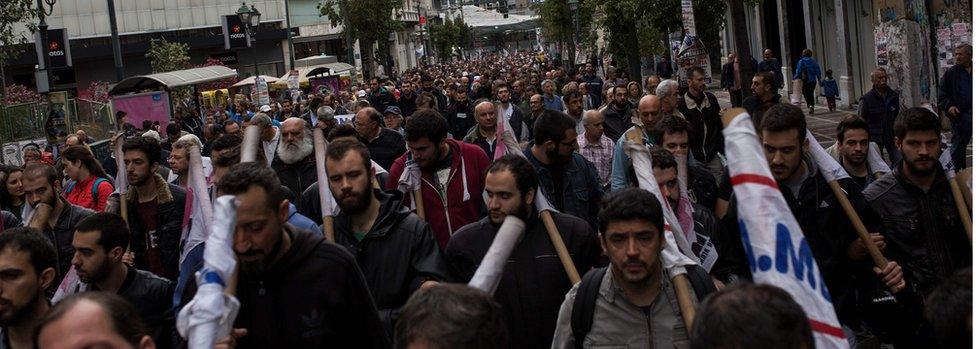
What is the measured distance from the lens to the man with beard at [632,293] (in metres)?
4.34

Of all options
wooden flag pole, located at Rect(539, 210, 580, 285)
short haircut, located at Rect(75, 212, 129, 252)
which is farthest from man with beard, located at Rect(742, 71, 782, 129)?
short haircut, located at Rect(75, 212, 129, 252)

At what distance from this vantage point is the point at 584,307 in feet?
14.5

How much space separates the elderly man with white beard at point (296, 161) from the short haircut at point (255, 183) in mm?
4701

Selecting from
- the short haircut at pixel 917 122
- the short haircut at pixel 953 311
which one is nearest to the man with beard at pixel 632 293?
the short haircut at pixel 953 311

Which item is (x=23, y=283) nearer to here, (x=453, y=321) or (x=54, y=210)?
(x=453, y=321)

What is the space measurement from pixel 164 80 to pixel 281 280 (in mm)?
26914

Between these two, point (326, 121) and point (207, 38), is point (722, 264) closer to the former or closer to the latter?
point (326, 121)

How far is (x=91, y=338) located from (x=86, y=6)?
229ft

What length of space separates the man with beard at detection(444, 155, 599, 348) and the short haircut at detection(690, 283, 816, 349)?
2.47 m

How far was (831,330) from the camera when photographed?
322cm

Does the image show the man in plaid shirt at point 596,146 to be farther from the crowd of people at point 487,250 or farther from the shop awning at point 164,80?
the shop awning at point 164,80

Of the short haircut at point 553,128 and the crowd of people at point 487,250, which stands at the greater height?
the short haircut at point 553,128

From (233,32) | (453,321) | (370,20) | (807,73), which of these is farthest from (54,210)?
(370,20)

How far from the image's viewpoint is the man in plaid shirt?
992 cm
